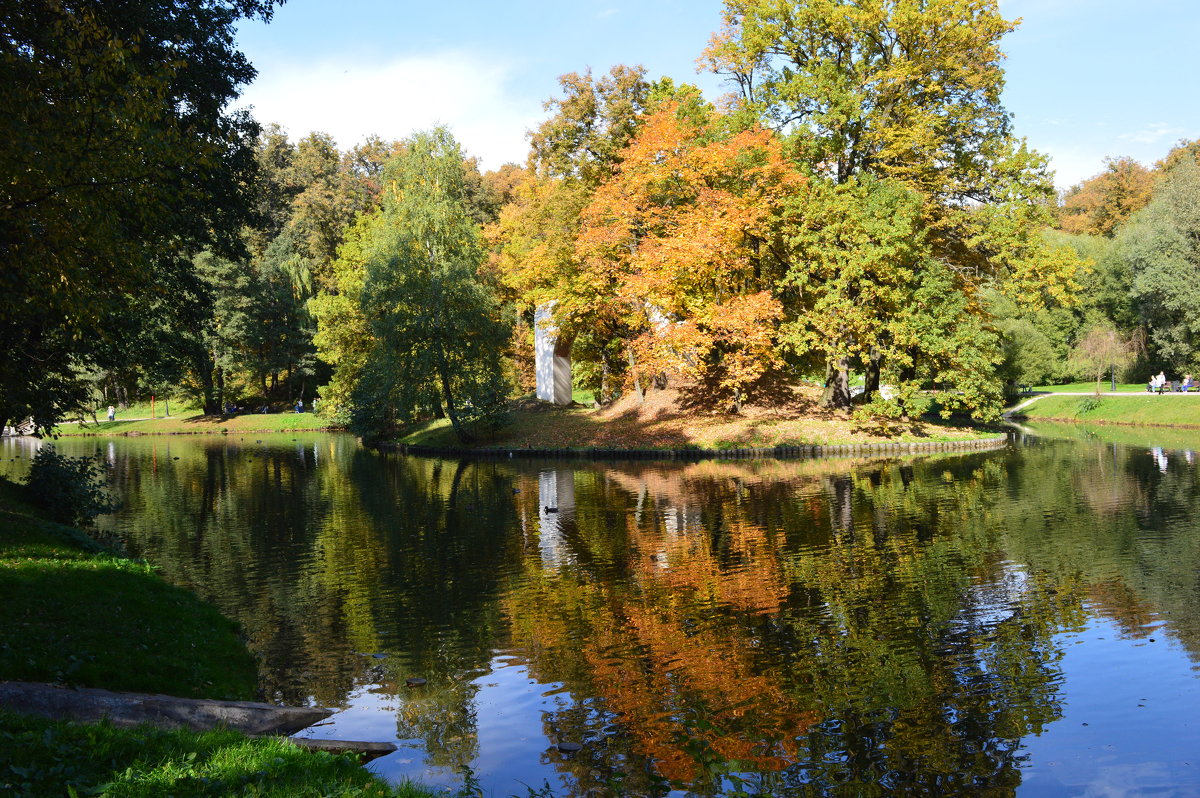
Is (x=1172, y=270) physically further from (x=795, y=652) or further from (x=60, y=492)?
(x=60, y=492)

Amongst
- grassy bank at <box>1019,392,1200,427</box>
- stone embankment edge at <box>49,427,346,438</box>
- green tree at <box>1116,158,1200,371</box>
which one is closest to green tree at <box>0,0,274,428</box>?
grassy bank at <box>1019,392,1200,427</box>

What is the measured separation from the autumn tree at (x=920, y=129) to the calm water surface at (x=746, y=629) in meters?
13.1

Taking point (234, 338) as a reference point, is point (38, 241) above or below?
below

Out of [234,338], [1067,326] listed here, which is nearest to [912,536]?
[1067,326]

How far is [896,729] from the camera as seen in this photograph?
8.81 m

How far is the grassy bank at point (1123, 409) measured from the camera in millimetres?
42281

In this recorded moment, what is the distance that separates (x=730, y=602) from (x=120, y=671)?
8596 millimetres

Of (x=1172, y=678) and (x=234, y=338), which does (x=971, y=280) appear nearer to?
(x=1172, y=678)

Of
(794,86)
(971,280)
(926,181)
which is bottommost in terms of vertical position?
(971,280)

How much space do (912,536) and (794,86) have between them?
2573 cm

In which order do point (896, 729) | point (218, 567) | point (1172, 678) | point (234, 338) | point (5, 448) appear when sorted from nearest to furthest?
point (896, 729) → point (1172, 678) → point (218, 567) → point (5, 448) → point (234, 338)

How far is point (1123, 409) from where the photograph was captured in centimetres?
4575

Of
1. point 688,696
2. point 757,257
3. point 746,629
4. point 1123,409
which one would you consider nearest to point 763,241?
point 757,257

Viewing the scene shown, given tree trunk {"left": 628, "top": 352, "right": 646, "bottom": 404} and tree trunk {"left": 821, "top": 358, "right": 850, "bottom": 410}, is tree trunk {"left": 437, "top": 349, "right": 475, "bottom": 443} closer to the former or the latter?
tree trunk {"left": 628, "top": 352, "right": 646, "bottom": 404}
